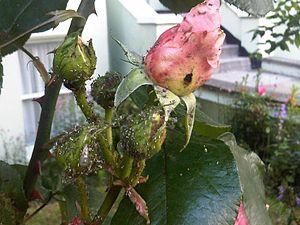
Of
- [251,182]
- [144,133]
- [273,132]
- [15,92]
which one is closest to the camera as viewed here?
[144,133]

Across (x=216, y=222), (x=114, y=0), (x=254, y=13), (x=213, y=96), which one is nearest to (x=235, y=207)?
(x=216, y=222)

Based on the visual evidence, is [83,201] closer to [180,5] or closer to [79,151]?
[79,151]

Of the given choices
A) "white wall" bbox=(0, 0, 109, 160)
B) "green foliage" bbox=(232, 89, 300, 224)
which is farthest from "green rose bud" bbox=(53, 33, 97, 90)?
"white wall" bbox=(0, 0, 109, 160)

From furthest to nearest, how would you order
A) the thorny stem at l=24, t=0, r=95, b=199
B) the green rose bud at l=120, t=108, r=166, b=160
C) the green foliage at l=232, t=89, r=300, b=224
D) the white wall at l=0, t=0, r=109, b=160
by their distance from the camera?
the white wall at l=0, t=0, r=109, b=160
the green foliage at l=232, t=89, r=300, b=224
the thorny stem at l=24, t=0, r=95, b=199
the green rose bud at l=120, t=108, r=166, b=160

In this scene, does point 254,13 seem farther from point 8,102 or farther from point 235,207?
point 8,102

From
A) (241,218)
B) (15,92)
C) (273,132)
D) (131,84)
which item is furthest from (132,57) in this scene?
(15,92)

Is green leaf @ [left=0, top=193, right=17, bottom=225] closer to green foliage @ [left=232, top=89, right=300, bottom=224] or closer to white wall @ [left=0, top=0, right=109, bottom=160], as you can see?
green foliage @ [left=232, top=89, right=300, bottom=224]
